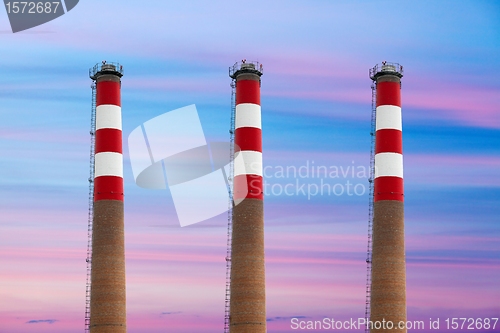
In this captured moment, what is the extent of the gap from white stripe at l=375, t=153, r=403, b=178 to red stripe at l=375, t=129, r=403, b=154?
325 mm

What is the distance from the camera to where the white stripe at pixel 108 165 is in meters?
60.8

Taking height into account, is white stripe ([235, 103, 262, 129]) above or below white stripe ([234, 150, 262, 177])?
above

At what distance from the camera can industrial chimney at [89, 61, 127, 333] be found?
195ft

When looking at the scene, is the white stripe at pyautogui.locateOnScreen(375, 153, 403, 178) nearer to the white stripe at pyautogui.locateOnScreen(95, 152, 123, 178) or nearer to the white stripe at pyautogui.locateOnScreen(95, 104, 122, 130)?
the white stripe at pyautogui.locateOnScreen(95, 152, 123, 178)

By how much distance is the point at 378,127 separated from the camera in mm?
63844

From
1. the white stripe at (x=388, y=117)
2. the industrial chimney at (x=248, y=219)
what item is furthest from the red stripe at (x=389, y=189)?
the industrial chimney at (x=248, y=219)

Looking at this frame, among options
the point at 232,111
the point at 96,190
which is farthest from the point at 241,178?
the point at 96,190

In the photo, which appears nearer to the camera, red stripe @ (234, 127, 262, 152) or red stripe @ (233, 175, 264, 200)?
red stripe @ (233, 175, 264, 200)

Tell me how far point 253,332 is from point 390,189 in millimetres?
12583

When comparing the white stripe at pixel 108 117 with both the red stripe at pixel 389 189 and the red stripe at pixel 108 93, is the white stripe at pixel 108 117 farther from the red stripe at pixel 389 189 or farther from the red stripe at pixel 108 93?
the red stripe at pixel 389 189

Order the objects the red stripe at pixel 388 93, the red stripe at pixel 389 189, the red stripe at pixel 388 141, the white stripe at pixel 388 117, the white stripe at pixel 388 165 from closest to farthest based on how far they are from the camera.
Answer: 1. the red stripe at pixel 389 189
2. the white stripe at pixel 388 165
3. the red stripe at pixel 388 141
4. the white stripe at pixel 388 117
5. the red stripe at pixel 388 93

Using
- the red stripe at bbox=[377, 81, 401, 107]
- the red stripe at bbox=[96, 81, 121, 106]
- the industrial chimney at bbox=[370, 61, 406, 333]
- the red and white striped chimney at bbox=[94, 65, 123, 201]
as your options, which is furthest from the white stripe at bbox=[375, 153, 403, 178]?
the red stripe at bbox=[96, 81, 121, 106]

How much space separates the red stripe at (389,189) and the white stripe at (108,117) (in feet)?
54.8

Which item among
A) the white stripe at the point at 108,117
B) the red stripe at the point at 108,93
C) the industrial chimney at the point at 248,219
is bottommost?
the industrial chimney at the point at 248,219
